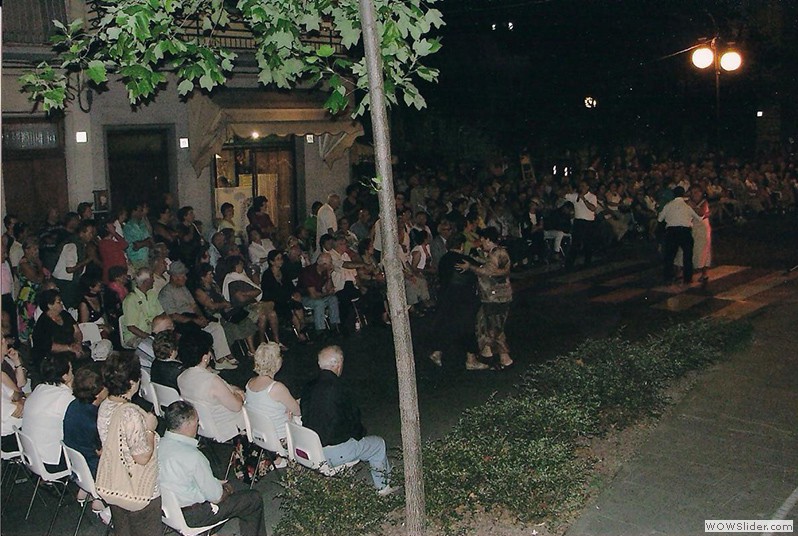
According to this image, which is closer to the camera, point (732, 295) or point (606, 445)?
point (606, 445)

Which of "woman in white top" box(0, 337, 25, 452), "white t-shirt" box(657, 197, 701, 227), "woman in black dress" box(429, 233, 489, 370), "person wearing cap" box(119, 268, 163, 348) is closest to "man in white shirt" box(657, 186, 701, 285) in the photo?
"white t-shirt" box(657, 197, 701, 227)

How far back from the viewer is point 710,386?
997 centimetres

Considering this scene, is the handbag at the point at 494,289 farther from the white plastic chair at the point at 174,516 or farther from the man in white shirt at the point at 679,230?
the man in white shirt at the point at 679,230

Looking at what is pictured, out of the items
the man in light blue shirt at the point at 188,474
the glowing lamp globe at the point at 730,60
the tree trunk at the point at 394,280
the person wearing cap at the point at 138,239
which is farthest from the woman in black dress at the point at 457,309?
the glowing lamp globe at the point at 730,60

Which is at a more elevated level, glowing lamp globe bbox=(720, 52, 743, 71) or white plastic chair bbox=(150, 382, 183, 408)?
glowing lamp globe bbox=(720, 52, 743, 71)

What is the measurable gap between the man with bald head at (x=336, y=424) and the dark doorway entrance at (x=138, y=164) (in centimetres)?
949

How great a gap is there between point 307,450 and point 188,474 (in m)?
1.10

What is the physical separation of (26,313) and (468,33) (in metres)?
18.7

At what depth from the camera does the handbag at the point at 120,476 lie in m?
5.72

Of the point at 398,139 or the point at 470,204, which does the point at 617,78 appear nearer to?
the point at 398,139

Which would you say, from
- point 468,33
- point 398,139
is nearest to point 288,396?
point 398,139

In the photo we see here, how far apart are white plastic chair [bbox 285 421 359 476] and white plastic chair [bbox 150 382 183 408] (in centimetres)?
145

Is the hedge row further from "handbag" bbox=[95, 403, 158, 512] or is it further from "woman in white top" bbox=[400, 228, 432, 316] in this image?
"woman in white top" bbox=[400, 228, 432, 316]

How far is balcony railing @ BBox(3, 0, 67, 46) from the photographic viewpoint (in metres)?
14.1
